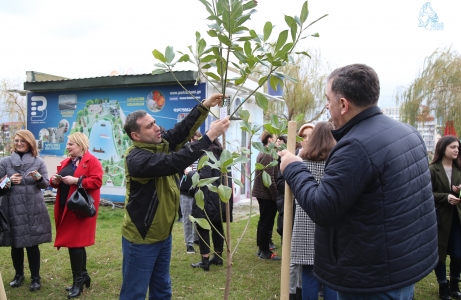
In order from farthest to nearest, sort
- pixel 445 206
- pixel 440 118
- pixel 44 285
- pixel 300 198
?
1. pixel 440 118
2. pixel 44 285
3. pixel 445 206
4. pixel 300 198

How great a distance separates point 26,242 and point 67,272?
0.93 meters

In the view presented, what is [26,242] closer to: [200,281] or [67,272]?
[67,272]

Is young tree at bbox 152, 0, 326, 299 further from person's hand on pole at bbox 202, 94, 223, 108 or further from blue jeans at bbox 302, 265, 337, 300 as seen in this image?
blue jeans at bbox 302, 265, 337, 300

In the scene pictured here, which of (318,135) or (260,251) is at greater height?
(318,135)

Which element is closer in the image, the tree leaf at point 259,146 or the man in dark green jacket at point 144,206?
the tree leaf at point 259,146

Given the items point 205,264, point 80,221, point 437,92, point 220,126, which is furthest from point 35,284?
point 437,92

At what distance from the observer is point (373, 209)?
177cm

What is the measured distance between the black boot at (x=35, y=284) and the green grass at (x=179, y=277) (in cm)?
7

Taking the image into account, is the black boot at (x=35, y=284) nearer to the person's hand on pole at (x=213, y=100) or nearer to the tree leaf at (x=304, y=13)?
the person's hand on pole at (x=213, y=100)

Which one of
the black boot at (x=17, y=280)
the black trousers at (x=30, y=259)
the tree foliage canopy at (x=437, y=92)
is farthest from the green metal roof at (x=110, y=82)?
the tree foliage canopy at (x=437, y=92)

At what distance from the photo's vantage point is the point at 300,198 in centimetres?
192

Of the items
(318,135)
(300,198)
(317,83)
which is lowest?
(300,198)

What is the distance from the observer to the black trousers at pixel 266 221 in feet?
20.2

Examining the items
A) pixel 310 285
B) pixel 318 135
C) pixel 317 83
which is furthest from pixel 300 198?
pixel 317 83
